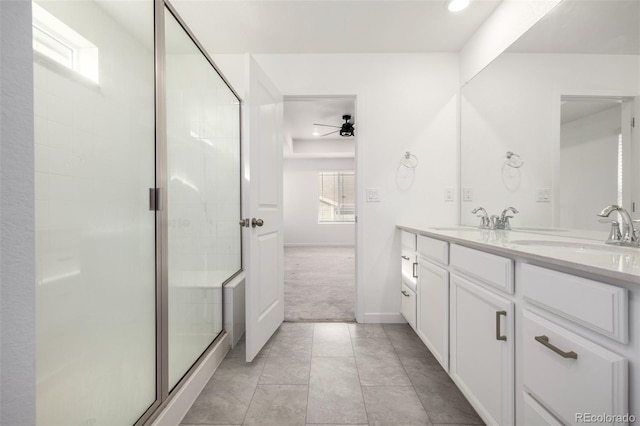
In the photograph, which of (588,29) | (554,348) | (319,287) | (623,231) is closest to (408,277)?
(623,231)

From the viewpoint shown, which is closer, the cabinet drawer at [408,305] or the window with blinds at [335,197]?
the cabinet drawer at [408,305]

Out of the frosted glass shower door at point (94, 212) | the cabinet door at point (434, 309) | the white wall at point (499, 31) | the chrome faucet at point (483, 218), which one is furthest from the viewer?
the chrome faucet at point (483, 218)

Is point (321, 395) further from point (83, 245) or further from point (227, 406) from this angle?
point (83, 245)

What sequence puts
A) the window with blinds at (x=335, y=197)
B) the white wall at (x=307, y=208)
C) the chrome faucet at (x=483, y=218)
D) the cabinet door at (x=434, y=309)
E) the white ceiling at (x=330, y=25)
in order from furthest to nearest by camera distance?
the window with blinds at (x=335, y=197), the white wall at (x=307, y=208), the chrome faucet at (x=483, y=218), the white ceiling at (x=330, y=25), the cabinet door at (x=434, y=309)

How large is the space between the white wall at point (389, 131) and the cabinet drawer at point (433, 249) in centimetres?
57

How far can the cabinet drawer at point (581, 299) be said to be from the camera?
23.2 inches

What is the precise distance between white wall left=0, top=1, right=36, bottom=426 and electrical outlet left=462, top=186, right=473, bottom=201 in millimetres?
2458

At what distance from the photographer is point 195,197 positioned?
1.52 meters

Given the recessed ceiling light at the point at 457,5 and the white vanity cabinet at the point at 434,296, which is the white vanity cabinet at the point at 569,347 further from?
the recessed ceiling light at the point at 457,5

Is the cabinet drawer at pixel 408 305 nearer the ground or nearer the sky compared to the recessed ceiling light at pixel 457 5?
nearer the ground

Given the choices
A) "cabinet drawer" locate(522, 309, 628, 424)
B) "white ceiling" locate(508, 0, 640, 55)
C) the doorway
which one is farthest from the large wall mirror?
the doorway

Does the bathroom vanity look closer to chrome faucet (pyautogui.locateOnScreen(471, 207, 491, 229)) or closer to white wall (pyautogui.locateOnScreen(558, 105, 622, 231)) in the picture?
white wall (pyautogui.locateOnScreen(558, 105, 622, 231))

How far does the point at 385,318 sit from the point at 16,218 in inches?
91.3

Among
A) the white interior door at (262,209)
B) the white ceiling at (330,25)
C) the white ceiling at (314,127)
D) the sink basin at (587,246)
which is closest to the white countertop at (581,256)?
the sink basin at (587,246)
